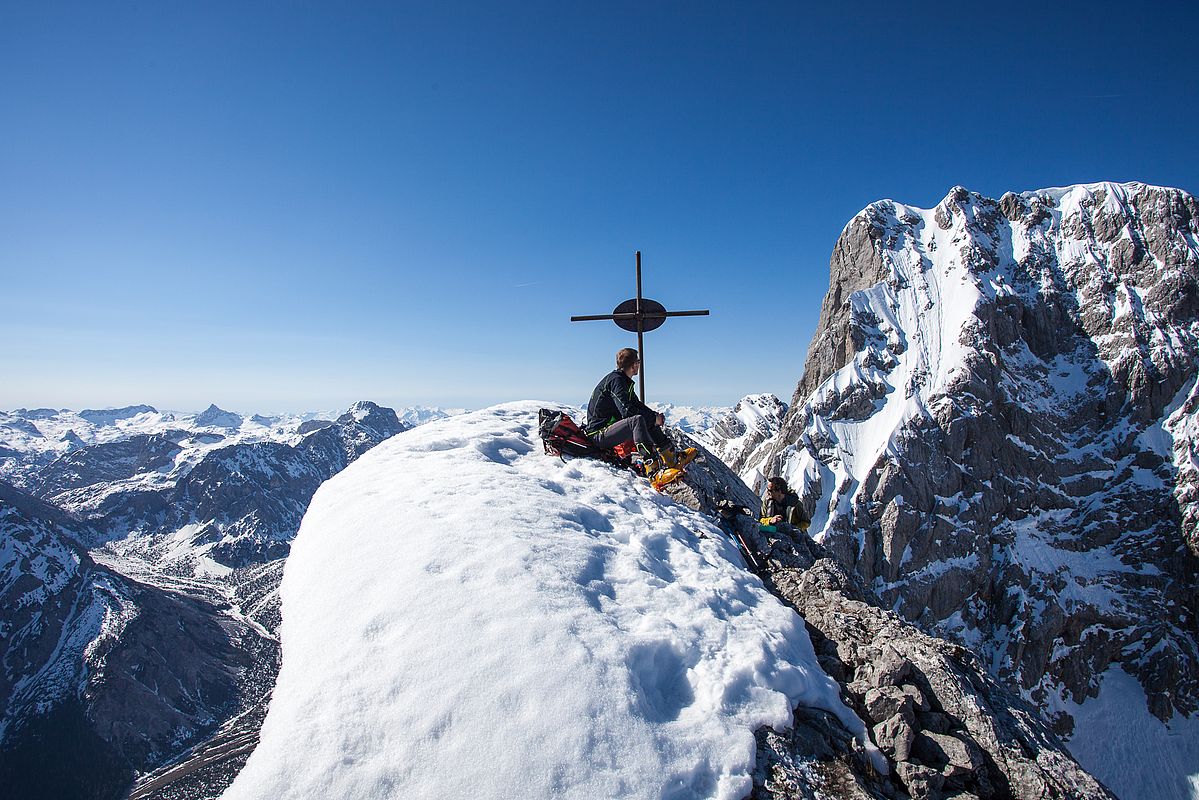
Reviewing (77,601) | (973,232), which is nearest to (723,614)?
(973,232)

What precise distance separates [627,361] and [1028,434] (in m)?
163

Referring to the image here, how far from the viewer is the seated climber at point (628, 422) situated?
472 inches

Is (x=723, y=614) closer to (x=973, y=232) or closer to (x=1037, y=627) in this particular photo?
(x=1037, y=627)

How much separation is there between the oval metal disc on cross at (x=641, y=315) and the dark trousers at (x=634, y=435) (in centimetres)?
504

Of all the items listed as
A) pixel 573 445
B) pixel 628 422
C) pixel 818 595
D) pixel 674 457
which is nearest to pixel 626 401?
pixel 628 422

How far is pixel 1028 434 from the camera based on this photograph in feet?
430

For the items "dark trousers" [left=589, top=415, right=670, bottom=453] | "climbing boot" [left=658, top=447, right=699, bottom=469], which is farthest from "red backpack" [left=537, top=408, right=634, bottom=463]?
"climbing boot" [left=658, top=447, right=699, bottom=469]

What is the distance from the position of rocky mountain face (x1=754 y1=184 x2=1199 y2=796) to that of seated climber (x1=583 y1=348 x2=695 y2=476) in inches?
4810

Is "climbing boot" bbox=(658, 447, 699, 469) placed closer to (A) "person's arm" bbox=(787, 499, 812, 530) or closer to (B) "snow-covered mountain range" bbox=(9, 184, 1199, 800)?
(B) "snow-covered mountain range" bbox=(9, 184, 1199, 800)

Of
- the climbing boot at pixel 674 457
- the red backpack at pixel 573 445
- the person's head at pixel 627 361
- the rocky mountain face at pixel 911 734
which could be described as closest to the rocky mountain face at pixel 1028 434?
the climbing boot at pixel 674 457

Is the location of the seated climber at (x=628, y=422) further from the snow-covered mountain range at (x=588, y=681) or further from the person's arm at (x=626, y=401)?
the snow-covered mountain range at (x=588, y=681)

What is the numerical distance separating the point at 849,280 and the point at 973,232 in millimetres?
36122

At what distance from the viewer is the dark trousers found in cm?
1206

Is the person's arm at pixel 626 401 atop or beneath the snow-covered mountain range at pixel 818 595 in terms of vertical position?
atop
